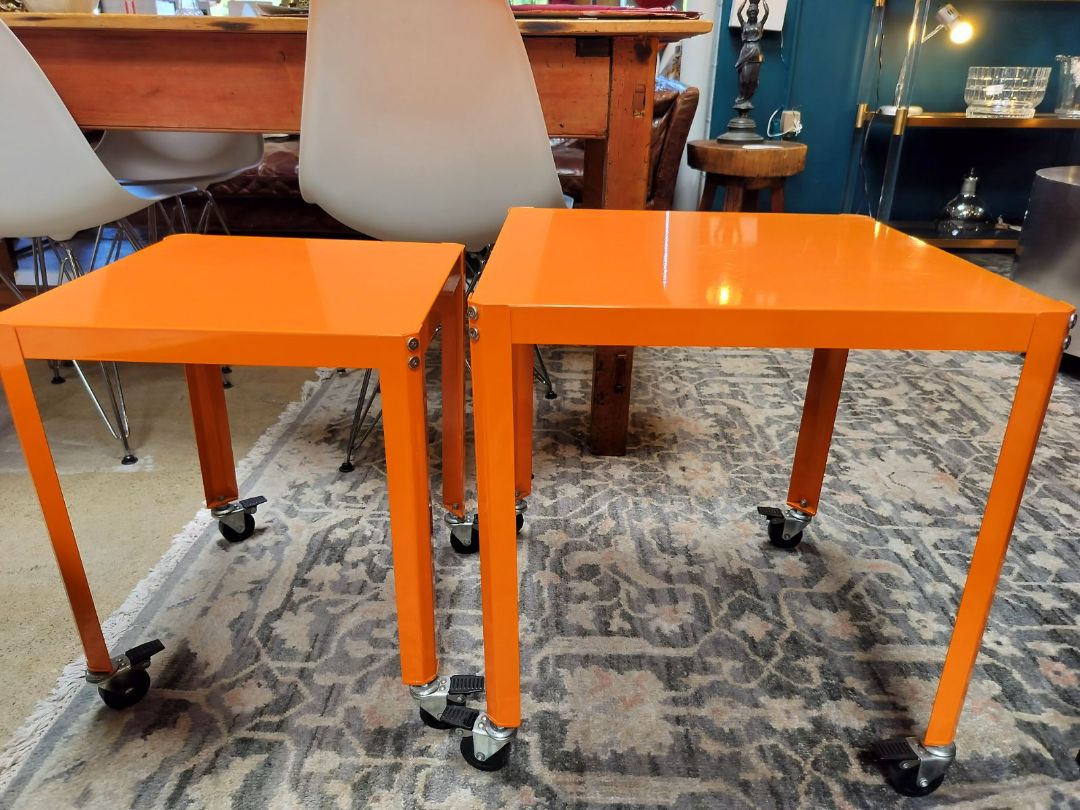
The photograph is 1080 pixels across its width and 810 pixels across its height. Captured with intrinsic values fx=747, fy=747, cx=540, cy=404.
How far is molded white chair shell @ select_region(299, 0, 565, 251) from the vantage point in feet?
4.06

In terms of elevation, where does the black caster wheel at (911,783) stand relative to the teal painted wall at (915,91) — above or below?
below

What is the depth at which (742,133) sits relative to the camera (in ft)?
8.91

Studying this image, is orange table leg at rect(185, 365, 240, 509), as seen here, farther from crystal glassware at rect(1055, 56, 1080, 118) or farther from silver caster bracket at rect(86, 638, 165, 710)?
crystal glassware at rect(1055, 56, 1080, 118)

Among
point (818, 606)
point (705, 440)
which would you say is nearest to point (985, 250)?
point (705, 440)

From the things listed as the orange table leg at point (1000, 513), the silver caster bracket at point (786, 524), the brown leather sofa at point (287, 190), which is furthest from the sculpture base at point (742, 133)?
the orange table leg at point (1000, 513)

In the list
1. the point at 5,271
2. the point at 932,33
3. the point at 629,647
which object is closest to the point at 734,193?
the point at 932,33

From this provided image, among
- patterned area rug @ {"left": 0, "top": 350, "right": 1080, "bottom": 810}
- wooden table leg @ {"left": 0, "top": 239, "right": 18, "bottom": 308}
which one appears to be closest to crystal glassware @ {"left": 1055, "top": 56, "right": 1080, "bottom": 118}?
patterned area rug @ {"left": 0, "top": 350, "right": 1080, "bottom": 810}

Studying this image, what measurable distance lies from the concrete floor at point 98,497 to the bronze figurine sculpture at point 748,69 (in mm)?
1777

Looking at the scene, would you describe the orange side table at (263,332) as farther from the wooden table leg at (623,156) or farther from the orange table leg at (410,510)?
the wooden table leg at (623,156)

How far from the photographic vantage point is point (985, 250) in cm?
335

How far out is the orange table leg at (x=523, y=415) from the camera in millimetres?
1116

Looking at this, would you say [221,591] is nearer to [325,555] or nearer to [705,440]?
[325,555]

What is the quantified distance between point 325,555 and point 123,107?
0.92 meters

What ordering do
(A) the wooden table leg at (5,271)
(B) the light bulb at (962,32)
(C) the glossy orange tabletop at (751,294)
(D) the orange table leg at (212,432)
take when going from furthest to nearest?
(B) the light bulb at (962,32) → (A) the wooden table leg at (5,271) → (D) the orange table leg at (212,432) → (C) the glossy orange tabletop at (751,294)
